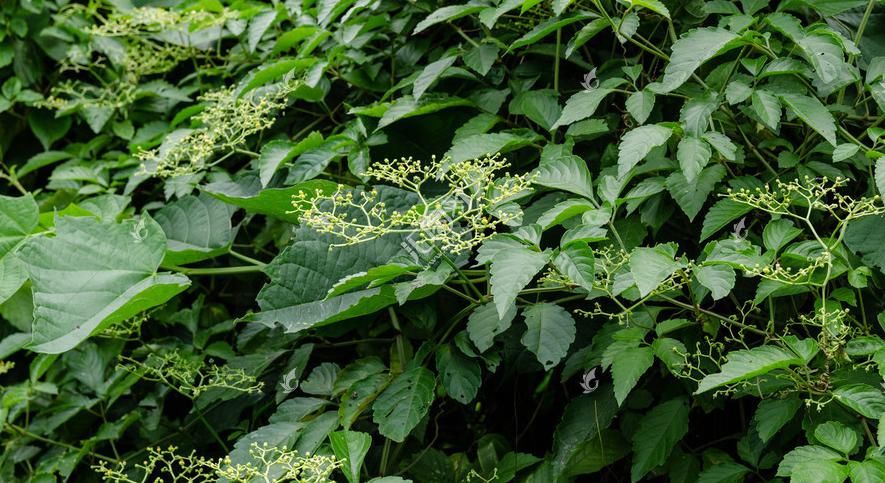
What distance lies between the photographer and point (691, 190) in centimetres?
146

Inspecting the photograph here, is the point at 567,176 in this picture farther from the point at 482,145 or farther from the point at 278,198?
the point at 278,198

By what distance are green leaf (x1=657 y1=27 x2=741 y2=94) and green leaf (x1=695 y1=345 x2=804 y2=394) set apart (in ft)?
1.46

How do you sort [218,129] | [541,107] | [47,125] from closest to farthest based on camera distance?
[541,107] → [218,129] → [47,125]

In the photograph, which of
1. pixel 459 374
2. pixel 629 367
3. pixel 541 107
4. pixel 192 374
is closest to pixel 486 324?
pixel 459 374

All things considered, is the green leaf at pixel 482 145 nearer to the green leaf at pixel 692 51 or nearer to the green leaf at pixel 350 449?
the green leaf at pixel 692 51

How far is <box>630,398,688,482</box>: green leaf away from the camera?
1454 millimetres

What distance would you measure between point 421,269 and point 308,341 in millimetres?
619

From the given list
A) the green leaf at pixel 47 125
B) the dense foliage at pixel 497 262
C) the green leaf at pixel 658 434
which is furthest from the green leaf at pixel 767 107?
the green leaf at pixel 47 125

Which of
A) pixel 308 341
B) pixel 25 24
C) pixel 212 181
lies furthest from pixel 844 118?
pixel 25 24

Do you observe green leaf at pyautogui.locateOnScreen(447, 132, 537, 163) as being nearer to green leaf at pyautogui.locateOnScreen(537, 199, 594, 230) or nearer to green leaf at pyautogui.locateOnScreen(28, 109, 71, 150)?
green leaf at pyautogui.locateOnScreen(537, 199, 594, 230)

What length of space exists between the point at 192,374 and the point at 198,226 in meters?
0.32

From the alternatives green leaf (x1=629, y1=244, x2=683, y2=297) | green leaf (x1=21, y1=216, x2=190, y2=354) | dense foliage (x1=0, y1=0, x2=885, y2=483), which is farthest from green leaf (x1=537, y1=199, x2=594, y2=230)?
green leaf (x1=21, y1=216, x2=190, y2=354)

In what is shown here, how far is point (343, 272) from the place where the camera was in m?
1.54

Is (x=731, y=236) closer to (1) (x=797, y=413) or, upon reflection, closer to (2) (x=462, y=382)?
(1) (x=797, y=413)
